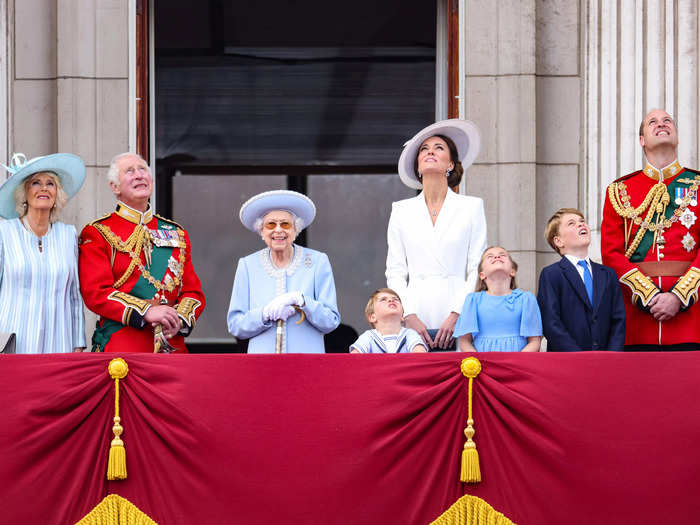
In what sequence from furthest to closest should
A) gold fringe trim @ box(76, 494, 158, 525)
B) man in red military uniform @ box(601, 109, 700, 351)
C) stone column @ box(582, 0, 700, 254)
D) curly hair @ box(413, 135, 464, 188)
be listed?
stone column @ box(582, 0, 700, 254) → curly hair @ box(413, 135, 464, 188) → man in red military uniform @ box(601, 109, 700, 351) → gold fringe trim @ box(76, 494, 158, 525)

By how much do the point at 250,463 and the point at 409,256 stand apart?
74.9 inches

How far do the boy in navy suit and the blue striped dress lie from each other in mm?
2448

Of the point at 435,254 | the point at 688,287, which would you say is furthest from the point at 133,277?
the point at 688,287

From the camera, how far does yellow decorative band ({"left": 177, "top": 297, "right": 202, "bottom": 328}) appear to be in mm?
6621

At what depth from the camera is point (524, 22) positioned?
30.2 ft

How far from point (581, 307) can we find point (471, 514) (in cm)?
138

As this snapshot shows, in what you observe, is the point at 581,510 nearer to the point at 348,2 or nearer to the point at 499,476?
the point at 499,476

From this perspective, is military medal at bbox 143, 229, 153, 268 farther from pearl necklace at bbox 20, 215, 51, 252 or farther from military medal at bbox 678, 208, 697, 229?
military medal at bbox 678, 208, 697, 229

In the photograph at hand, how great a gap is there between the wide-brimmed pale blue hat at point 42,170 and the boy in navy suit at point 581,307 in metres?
2.56

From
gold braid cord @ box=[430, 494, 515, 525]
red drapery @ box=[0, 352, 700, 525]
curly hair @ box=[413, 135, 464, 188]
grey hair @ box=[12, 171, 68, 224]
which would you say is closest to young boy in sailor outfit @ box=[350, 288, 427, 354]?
red drapery @ box=[0, 352, 700, 525]

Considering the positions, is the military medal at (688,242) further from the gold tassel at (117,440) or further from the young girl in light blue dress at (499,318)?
the gold tassel at (117,440)

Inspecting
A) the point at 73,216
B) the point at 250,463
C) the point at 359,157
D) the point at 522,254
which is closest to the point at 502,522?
→ the point at 250,463

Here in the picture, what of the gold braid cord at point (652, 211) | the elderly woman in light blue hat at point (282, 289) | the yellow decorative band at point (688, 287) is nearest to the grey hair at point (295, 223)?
the elderly woman in light blue hat at point (282, 289)

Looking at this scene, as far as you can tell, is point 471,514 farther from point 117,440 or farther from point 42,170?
point 42,170
